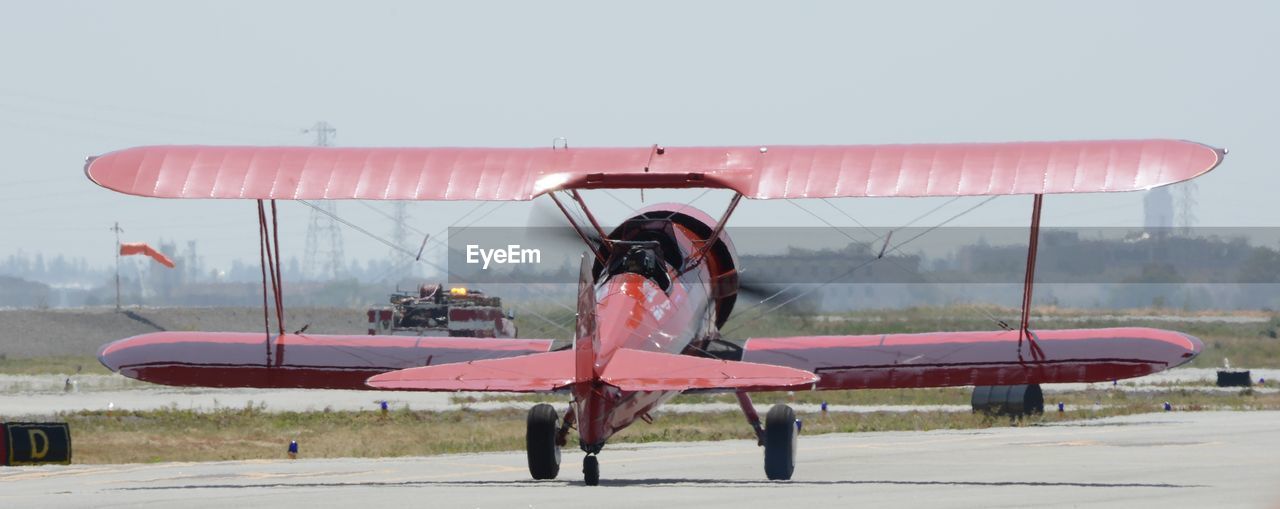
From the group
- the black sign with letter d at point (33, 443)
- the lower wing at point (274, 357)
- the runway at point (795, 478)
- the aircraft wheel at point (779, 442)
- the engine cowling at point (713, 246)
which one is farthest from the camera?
the engine cowling at point (713, 246)

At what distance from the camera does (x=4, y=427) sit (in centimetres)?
2012

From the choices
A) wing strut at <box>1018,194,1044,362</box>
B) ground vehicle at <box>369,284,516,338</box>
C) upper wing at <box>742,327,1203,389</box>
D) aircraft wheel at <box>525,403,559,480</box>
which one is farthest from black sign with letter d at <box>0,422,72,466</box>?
ground vehicle at <box>369,284,516,338</box>

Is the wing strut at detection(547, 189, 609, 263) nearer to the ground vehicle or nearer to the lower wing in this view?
the lower wing

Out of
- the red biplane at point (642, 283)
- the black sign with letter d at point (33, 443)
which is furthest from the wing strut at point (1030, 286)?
the black sign with letter d at point (33, 443)

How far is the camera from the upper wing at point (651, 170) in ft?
55.0

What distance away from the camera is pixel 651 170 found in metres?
17.3

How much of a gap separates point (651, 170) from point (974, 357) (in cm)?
415

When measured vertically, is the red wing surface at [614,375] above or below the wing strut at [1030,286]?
below

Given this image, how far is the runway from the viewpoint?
14492 mm

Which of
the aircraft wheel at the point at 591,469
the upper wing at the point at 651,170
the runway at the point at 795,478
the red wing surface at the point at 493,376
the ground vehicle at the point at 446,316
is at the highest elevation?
the upper wing at the point at 651,170

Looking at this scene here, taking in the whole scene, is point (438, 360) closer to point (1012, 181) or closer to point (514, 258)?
point (1012, 181)

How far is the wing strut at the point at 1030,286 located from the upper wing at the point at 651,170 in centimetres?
37

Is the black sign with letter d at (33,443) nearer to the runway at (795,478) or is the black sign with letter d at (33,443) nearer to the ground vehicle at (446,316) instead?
the runway at (795,478)

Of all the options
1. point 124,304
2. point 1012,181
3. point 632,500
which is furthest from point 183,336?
point 124,304
